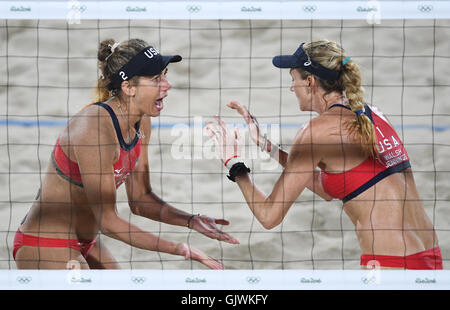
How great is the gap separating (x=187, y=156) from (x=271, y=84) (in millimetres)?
466

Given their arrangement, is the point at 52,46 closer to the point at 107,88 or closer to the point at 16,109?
the point at 16,109

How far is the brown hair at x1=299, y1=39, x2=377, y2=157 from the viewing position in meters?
2.18

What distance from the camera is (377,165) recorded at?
218 cm

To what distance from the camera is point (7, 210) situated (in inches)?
95.7

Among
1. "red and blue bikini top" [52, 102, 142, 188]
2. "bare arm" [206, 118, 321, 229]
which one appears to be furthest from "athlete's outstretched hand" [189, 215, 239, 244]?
"red and blue bikini top" [52, 102, 142, 188]

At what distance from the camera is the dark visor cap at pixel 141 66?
2.20 m

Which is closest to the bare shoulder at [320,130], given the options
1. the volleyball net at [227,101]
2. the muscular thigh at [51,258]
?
the volleyball net at [227,101]

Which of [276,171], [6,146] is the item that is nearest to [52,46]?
[6,146]

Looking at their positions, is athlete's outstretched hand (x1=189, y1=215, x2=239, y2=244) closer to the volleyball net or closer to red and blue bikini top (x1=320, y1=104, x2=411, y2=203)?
the volleyball net

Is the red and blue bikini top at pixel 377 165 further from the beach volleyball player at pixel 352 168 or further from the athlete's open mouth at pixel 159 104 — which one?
the athlete's open mouth at pixel 159 104

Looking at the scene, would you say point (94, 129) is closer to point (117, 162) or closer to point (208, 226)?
point (117, 162)

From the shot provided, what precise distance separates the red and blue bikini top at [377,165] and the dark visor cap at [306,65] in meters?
0.10

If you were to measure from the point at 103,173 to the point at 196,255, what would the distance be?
1.41ft

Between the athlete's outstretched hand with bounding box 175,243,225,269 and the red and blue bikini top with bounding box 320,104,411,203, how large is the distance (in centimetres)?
50
